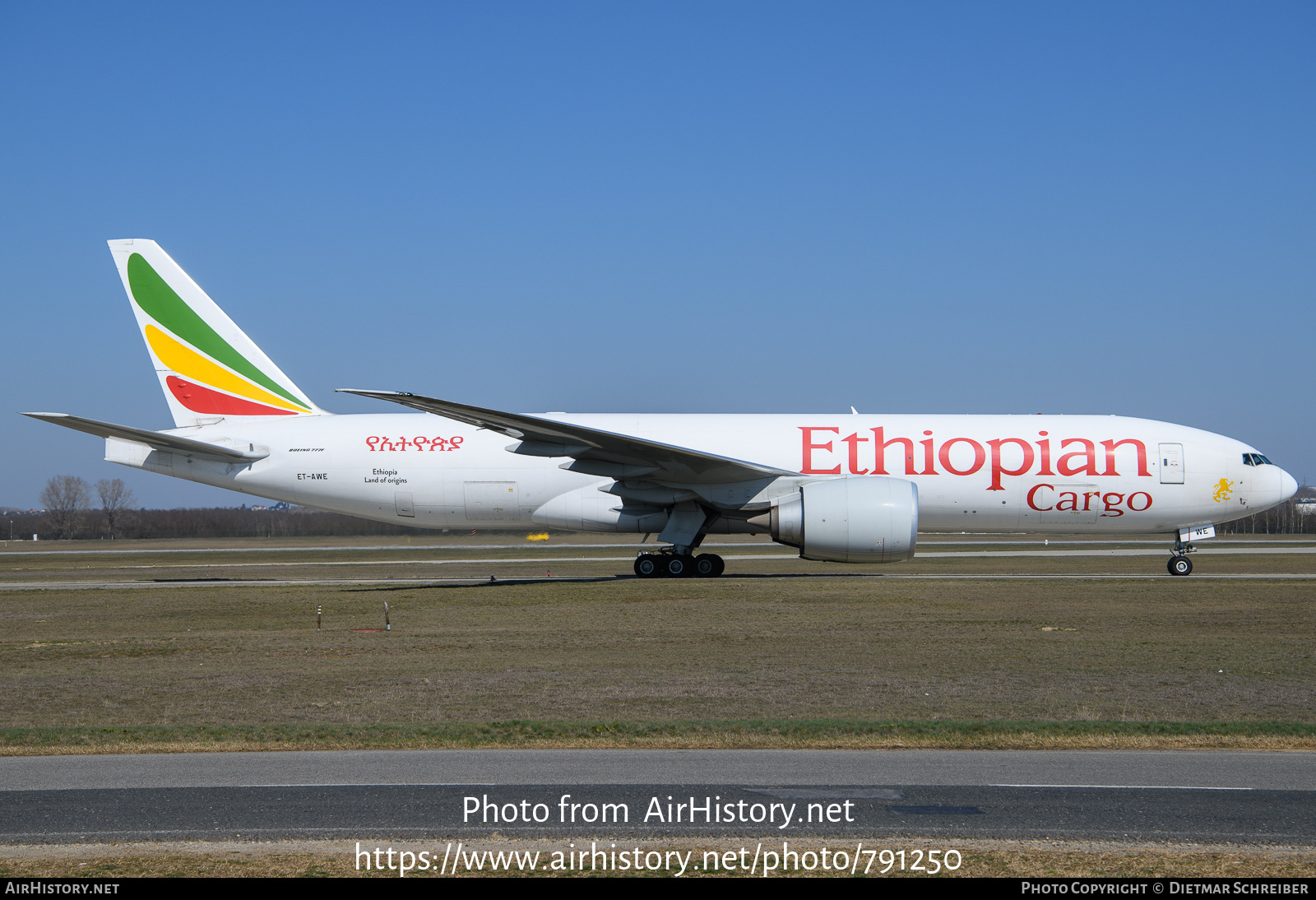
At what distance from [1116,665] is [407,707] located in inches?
308

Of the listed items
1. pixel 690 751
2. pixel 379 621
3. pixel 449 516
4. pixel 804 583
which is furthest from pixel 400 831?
pixel 449 516

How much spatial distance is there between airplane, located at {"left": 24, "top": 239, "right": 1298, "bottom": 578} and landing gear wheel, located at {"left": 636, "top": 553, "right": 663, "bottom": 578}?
0.04 meters

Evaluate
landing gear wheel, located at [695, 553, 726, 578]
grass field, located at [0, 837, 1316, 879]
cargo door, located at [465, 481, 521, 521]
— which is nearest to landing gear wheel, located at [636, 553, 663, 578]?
landing gear wheel, located at [695, 553, 726, 578]

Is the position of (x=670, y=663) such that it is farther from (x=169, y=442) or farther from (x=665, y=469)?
(x=169, y=442)

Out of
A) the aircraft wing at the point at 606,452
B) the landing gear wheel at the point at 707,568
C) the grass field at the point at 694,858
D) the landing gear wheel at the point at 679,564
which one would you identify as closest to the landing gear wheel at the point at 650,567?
the landing gear wheel at the point at 679,564

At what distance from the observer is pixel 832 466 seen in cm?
2347

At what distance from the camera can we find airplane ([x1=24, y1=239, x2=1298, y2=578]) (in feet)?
75.9

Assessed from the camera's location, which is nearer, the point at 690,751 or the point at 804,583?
the point at 690,751

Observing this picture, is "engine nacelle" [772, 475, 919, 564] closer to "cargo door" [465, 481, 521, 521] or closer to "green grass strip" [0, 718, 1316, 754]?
"cargo door" [465, 481, 521, 521]

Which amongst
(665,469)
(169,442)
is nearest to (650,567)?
(665,469)

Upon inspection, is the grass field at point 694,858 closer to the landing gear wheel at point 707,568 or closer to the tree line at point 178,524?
the landing gear wheel at point 707,568

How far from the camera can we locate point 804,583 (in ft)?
71.8

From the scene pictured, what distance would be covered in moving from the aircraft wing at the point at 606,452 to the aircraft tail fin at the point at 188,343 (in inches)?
282

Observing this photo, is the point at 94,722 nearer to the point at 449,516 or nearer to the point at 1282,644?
the point at 1282,644
